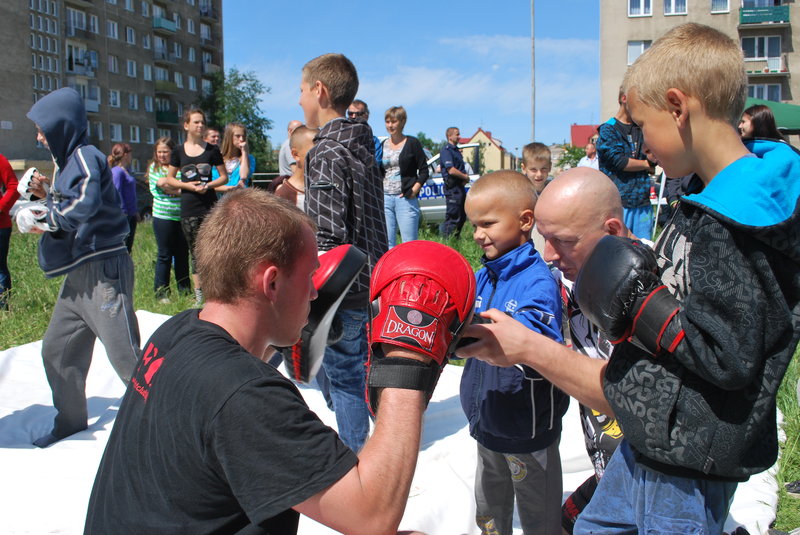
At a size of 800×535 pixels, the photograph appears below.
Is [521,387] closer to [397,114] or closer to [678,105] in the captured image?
[678,105]

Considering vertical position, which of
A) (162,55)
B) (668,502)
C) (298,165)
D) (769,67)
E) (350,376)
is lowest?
(350,376)

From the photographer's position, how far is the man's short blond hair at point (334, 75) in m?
3.34

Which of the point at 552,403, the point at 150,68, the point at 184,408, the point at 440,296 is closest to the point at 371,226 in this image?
the point at 552,403

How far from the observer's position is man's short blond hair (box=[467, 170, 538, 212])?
2498 millimetres

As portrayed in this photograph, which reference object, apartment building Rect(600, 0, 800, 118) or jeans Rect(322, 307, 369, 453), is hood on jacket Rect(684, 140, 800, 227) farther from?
apartment building Rect(600, 0, 800, 118)

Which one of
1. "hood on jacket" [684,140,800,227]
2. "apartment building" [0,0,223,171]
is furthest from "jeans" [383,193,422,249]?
"apartment building" [0,0,223,171]

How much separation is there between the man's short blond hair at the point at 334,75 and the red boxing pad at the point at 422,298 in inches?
78.5

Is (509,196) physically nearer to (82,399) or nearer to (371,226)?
(371,226)

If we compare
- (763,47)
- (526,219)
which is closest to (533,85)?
(763,47)

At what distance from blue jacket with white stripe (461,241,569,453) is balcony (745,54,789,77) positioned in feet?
132

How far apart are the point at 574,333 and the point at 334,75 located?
73.1 inches

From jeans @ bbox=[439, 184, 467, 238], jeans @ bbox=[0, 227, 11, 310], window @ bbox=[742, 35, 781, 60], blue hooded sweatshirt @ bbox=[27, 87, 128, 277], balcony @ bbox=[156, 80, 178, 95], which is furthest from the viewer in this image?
balcony @ bbox=[156, 80, 178, 95]

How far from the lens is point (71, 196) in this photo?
11.8 ft

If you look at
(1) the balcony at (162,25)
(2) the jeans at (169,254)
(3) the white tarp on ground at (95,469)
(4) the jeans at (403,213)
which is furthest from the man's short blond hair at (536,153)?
(1) the balcony at (162,25)
